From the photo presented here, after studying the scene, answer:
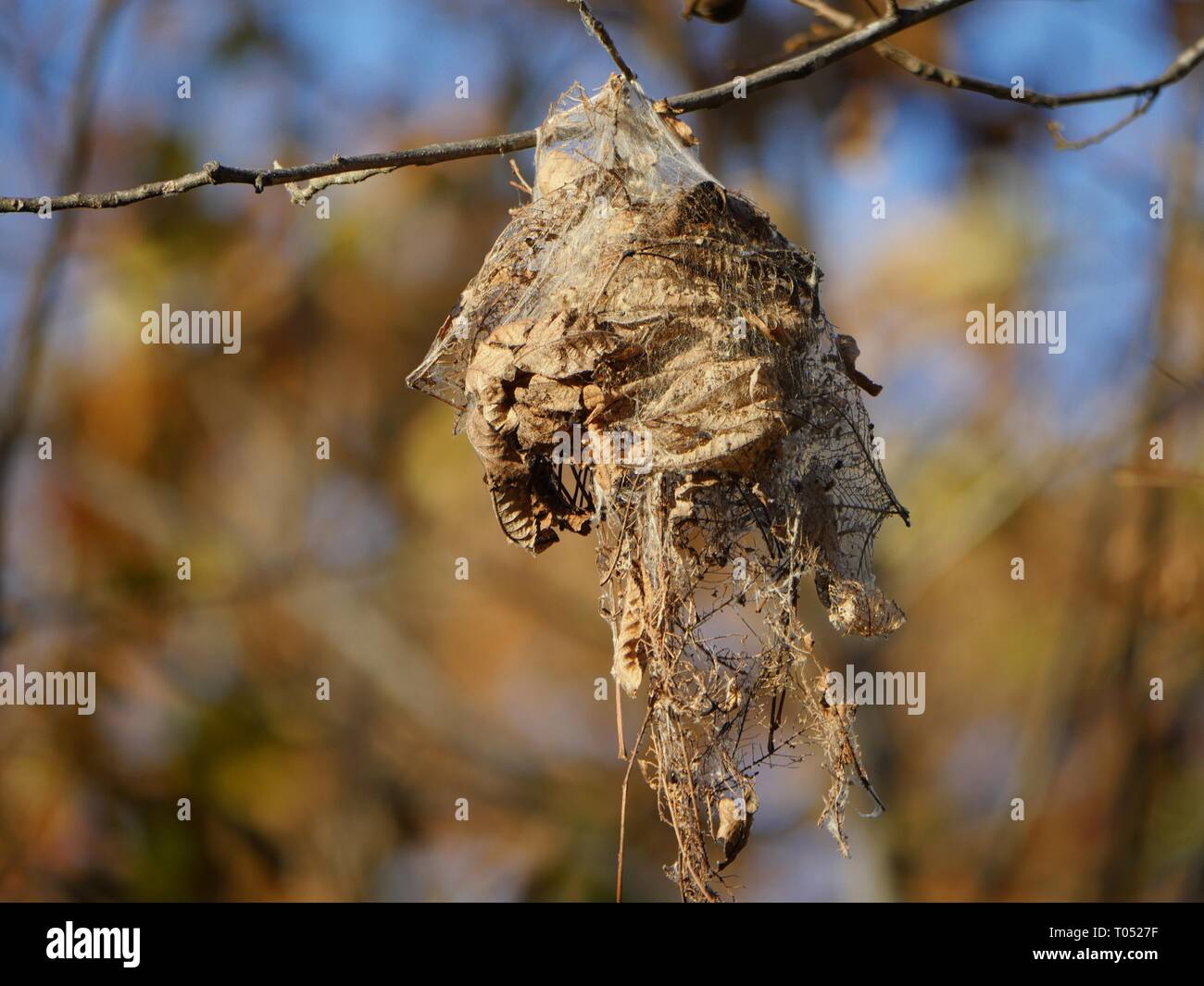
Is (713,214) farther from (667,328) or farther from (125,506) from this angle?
(125,506)

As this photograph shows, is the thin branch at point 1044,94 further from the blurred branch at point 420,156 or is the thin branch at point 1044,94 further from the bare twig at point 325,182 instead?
the bare twig at point 325,182

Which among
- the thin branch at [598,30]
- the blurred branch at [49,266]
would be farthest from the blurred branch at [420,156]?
the blurred branch at [49,266]

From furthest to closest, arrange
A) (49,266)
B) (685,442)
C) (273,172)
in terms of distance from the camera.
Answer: (49,266) < (685,442) < (273,172)

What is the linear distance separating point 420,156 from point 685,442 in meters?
0.75

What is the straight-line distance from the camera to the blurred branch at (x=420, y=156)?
2145mm

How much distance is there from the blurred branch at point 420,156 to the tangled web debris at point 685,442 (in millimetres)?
249

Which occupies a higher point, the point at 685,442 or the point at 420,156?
the point at 420,156

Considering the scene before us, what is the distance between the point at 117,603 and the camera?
33.7 ft

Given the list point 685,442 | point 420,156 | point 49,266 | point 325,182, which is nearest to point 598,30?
point 420,156

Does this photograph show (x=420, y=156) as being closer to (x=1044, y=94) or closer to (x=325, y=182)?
(x=325, y=182)

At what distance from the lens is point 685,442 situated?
7.44ft

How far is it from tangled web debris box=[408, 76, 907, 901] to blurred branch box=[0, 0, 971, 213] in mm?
249

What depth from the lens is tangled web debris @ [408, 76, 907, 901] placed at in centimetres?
229
